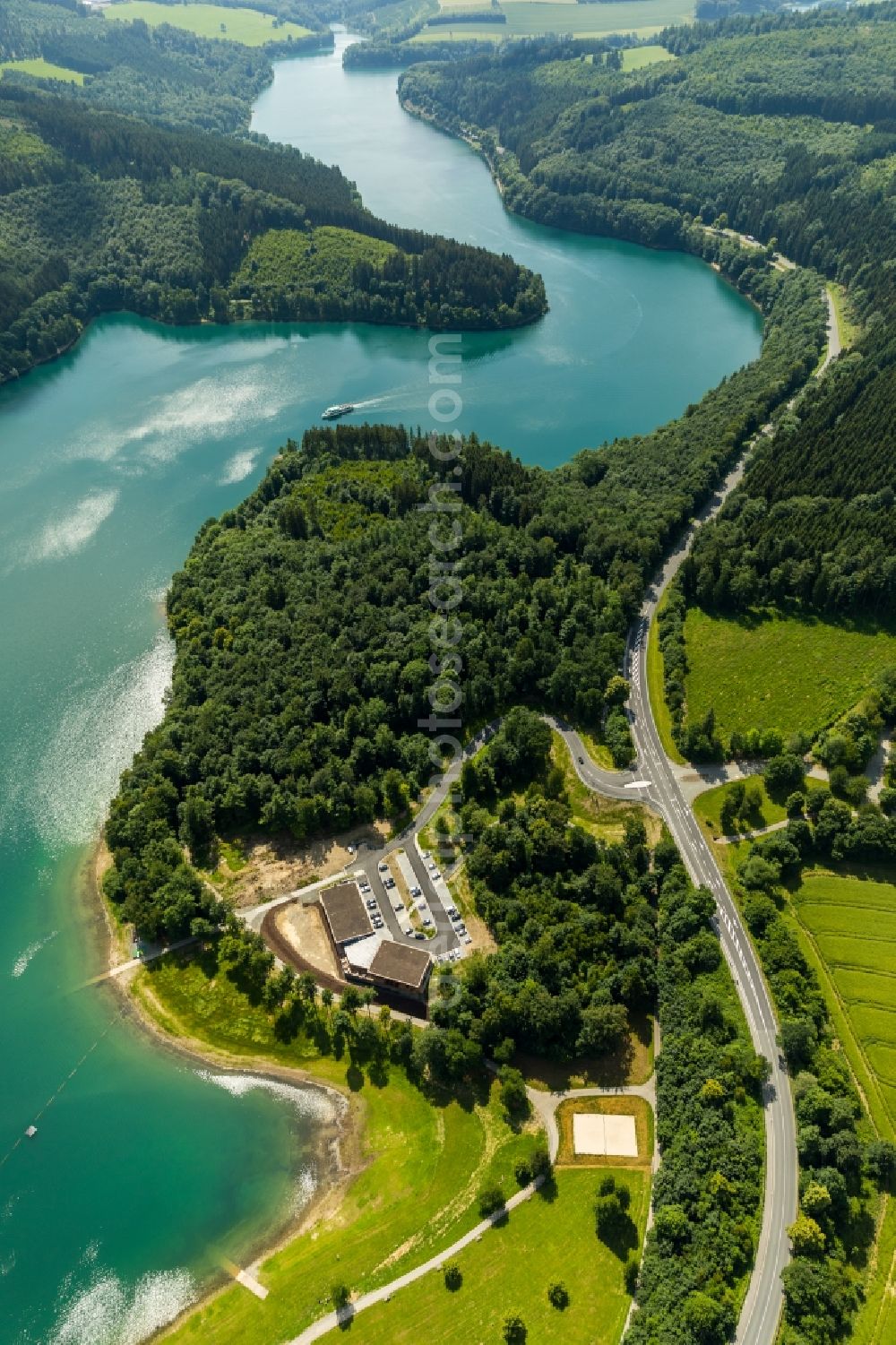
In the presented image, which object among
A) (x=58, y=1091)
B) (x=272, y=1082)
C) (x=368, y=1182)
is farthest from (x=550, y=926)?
(x=58, y=1091)

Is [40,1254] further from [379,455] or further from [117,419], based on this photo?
[117,419]

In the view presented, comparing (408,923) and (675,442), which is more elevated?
(675,442)

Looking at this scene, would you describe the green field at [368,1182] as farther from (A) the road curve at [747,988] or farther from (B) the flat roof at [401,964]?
(A) the road curve at [747,988]

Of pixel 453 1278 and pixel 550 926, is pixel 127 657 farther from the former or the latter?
pixel 453 1278

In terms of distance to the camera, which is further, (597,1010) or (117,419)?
(117,419)

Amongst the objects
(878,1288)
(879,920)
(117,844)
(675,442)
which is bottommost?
(117,844)

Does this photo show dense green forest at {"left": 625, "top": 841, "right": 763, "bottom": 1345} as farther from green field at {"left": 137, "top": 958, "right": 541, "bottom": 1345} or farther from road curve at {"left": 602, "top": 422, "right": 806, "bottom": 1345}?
green field at {"left": 137, "top": 958, "right": 541, "bottom": 1345}

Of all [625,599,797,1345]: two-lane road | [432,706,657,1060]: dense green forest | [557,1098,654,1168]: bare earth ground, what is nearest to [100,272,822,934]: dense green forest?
[625,599,797,1345]: two-lane road

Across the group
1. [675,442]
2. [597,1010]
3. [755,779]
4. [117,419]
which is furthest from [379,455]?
[597,1010]
